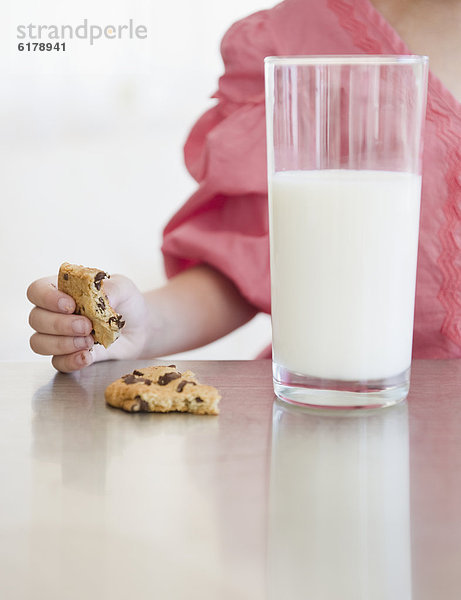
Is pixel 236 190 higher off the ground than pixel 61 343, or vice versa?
pixel 236 190

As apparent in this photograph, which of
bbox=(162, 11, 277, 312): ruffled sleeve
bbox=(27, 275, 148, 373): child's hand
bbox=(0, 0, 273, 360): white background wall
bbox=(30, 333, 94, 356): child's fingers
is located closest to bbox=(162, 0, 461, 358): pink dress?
bbox=(162, 11, 277, 312): ruffled sleeve

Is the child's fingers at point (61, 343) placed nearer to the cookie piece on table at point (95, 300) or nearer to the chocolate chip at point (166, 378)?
the cookie piece on table at point (95, 300)

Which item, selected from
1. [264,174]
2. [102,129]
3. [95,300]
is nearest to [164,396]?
[95,300]

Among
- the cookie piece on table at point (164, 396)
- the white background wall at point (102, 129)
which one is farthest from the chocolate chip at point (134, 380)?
the white background wall at point (102, 129)

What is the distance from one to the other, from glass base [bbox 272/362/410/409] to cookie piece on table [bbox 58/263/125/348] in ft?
0.50

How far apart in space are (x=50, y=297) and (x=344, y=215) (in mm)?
292

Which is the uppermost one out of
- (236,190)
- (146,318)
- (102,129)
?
(102,129)

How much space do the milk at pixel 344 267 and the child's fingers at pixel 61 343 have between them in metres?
0.19

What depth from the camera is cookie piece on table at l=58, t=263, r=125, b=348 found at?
63cm

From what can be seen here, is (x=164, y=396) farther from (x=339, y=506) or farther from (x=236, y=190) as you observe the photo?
(x=236, y=190)

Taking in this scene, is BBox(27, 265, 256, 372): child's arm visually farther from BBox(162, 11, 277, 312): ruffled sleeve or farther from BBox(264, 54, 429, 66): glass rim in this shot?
BBox(264, 54, 429, 66): glass rim

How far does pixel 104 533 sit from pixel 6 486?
0.08m

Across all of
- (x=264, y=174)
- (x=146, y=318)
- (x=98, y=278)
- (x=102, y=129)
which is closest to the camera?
(x=98, y=278)

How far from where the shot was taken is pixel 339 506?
0.40 metres
